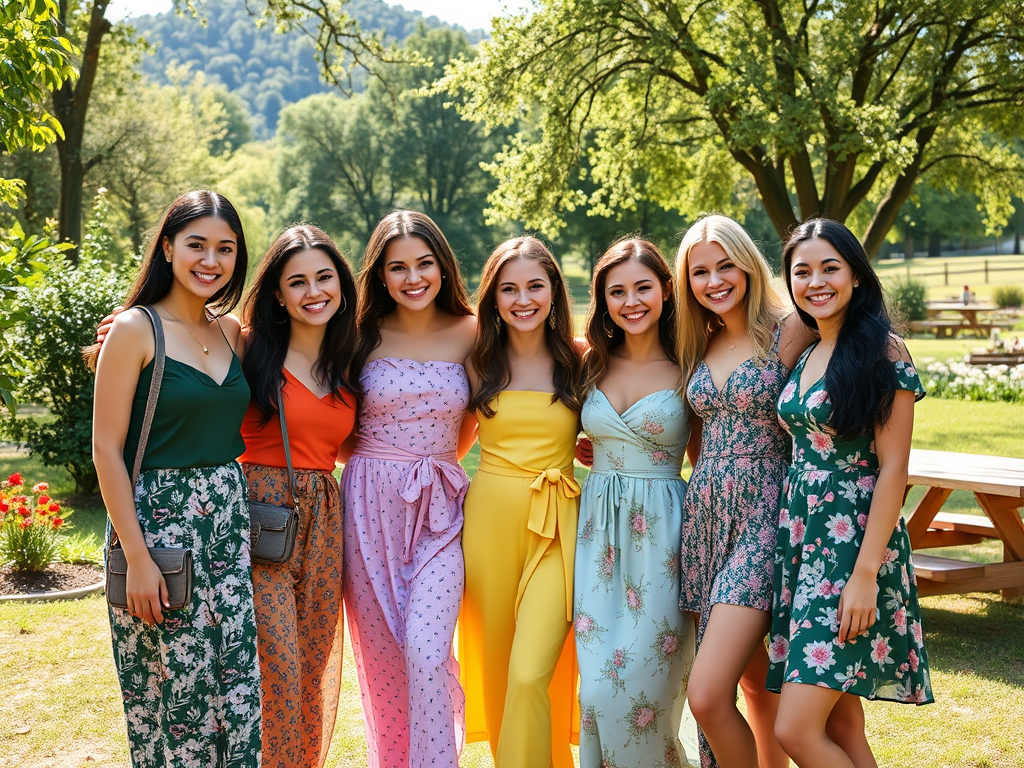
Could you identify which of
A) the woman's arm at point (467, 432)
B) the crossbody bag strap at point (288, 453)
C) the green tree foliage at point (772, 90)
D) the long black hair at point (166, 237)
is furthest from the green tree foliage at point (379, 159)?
the long black hair at point (166, 237)

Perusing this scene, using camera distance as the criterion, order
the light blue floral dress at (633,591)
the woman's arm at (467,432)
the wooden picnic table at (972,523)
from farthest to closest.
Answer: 1. the wooden picnic table at (972,523)
2. the woman's arm at (467,432)
3. the light blue floral dress at (633,591)

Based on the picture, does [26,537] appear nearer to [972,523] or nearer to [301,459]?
[301,459]

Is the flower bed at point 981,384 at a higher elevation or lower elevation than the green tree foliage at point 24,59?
lower

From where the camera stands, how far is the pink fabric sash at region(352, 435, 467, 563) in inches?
156

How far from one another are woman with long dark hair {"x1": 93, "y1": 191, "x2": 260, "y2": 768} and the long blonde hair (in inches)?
75.2

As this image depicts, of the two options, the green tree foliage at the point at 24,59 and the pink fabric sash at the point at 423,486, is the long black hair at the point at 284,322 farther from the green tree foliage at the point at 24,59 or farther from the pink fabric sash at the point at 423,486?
the green tree foliage at the point at 24,59

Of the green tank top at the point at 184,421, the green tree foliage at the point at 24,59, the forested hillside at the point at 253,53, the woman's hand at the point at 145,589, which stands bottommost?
the woman's hand at the point at 145,589

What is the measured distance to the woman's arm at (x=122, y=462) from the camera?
3.11 metres

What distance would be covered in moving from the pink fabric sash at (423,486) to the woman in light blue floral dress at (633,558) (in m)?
0.60

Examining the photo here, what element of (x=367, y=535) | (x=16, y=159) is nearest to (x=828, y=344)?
(x=367, y=535)

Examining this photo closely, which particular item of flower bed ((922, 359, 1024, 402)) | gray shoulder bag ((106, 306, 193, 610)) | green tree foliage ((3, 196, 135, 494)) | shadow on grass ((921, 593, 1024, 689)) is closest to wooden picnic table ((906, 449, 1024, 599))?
shadow on grass ((921, 593, 1024, 689))

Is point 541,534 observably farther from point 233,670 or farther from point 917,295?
point 917,295

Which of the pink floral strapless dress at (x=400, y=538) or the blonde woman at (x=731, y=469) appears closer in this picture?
the blonde woman at (x=731, y=469)

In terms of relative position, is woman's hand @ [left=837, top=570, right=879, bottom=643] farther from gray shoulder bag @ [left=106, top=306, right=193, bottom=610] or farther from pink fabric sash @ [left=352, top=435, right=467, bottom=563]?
gray shoulder bag @ [left=106, top=306, right=193, bottom=610]
